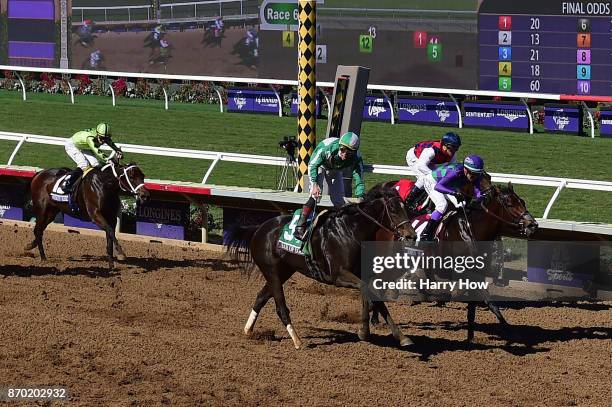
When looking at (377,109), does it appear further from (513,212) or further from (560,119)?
(513,212)

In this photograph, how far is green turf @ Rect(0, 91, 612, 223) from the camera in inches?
716

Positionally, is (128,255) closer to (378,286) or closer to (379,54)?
(378,286)

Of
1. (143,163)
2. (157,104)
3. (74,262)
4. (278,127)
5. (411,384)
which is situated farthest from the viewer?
(157,104)

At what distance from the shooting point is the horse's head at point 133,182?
13.4 meters

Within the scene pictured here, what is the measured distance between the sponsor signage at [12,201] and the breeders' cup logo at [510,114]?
10194 mm

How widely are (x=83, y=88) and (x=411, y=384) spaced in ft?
72.8

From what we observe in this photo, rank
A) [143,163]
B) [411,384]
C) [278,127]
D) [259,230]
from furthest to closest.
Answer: [278,127] < [143,163] < [259,230] < [411,384]

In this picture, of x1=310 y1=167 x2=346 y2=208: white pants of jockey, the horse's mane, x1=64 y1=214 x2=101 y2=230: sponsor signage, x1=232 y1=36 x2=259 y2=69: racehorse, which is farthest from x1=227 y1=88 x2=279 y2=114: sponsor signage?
the horse's mane

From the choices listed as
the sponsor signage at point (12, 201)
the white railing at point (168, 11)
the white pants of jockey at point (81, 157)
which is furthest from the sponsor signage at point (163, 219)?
the white railing at point (168, 11)

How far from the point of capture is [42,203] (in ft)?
47.0

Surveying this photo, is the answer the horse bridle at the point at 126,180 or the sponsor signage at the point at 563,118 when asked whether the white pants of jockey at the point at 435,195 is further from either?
the sponsor signage at the point at 563,118

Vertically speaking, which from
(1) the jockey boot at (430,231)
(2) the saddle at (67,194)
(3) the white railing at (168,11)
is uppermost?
(3) the white railing at (168,11)

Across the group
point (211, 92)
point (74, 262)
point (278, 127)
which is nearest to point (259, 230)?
point (74, 262)

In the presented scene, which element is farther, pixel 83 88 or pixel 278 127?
pixel 83 88
